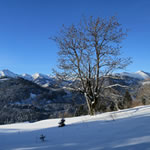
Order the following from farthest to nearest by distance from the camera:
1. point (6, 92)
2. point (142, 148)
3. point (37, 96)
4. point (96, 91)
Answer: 1. point (37, 96)
2. point (6, 92)
3. point (96, 91)
4. point (142, 148)

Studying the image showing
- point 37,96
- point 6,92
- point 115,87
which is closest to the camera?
point 115,87

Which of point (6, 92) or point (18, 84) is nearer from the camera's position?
point (6, 92)

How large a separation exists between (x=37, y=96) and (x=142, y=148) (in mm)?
189700

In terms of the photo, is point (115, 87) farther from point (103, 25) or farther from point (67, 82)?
point (103, 25)

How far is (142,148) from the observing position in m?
1.71

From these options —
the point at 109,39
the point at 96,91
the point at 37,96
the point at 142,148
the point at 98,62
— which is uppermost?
the point at 37,96

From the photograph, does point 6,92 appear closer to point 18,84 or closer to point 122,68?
point 18,84

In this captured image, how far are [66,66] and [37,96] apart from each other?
182 m

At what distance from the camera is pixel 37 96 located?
181500 millimetres

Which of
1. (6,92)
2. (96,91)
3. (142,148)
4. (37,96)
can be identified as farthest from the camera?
(37,96)

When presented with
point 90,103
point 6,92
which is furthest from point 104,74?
point 6,92

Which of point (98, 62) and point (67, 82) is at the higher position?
point (98, 62)

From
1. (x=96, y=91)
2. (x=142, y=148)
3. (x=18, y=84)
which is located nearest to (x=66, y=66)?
(x=96, y=91)

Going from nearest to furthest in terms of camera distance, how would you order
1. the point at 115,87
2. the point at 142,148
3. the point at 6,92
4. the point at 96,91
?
the point at 142,148
the point at 96,91
the point at 115,87
the point at 6,92
